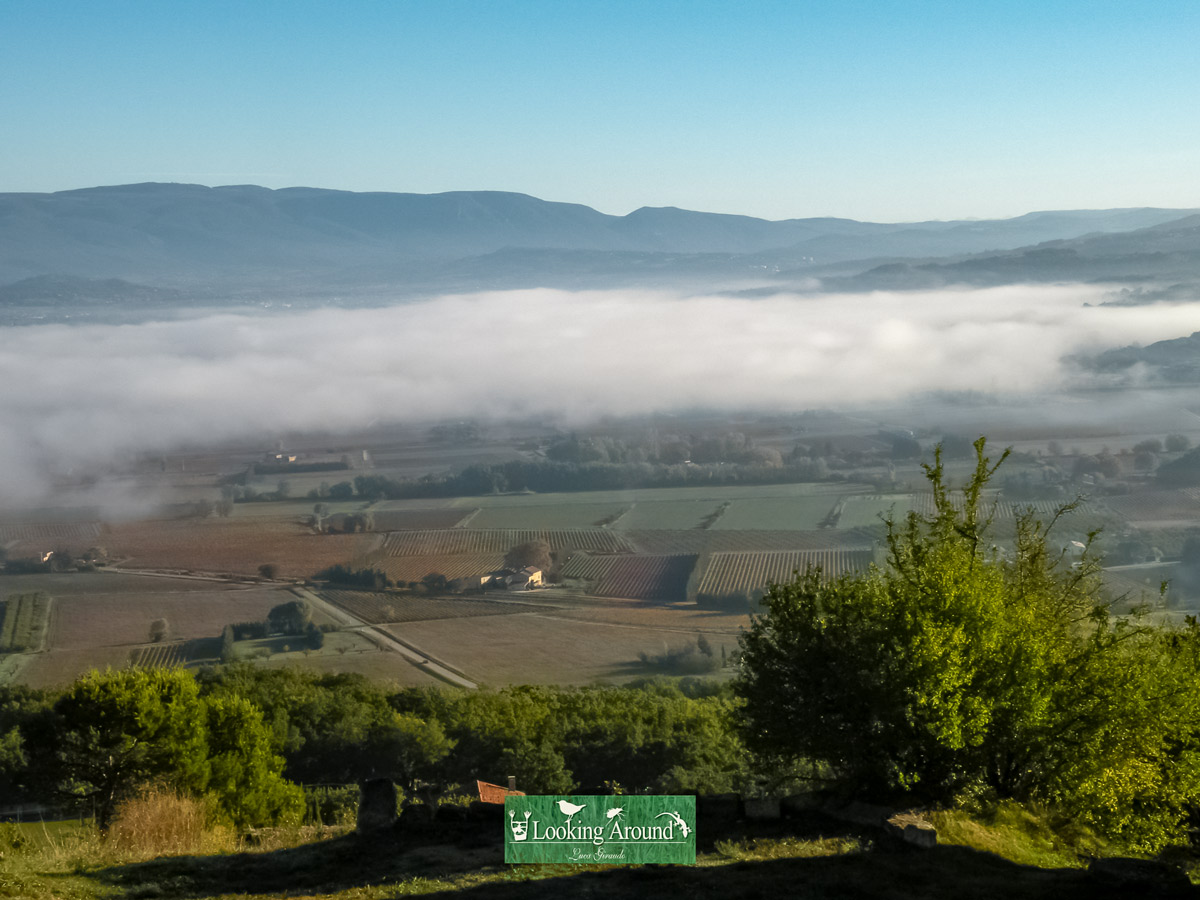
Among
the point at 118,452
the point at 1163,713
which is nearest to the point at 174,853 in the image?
the point at 1163,713

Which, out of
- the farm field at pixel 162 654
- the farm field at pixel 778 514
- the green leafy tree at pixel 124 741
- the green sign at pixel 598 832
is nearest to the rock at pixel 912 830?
the green sign at pixel 598 832

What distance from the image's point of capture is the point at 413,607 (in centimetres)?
9838

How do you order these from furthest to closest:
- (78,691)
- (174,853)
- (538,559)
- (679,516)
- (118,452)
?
(118,452) → (679,516) → (538,559) → (78,691) → (174,853)

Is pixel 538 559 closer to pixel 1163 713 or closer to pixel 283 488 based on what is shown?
pixel 283 488

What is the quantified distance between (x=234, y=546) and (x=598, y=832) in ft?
398

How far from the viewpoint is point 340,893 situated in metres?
11.6

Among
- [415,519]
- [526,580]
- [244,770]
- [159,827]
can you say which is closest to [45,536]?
[415,519]

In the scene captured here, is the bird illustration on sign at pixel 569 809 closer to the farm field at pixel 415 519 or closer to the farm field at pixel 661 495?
the farm field at pixel 415 519

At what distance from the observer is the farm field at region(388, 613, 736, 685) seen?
76.5 m

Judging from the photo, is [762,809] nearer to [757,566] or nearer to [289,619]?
[289,619]

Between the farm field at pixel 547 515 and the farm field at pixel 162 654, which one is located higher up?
the farm field at pixel 547 515

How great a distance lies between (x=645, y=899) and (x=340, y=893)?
10.5ft

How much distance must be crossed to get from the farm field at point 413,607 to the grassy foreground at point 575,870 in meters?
81.9

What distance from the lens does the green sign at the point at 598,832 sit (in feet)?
41.4
